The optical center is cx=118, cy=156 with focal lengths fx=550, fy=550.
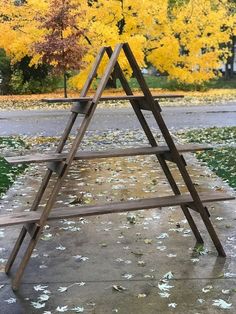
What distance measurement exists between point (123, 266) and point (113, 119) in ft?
43.4

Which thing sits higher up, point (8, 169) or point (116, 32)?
point (8, 169)

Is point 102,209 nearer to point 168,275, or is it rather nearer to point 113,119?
point 168,275

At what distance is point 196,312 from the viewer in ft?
11.8

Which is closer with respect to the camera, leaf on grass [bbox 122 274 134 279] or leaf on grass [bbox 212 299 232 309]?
leaf on grass [bbox 212 299 232 309]

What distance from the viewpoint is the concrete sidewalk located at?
12.3 feet

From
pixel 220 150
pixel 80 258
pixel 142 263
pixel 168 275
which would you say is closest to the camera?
pixel 168 275

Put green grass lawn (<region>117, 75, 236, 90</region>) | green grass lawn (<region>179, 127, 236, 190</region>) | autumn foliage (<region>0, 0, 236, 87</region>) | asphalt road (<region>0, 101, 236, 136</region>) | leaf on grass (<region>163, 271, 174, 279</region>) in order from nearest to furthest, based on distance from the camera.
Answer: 1. leaf on grass (<region>163, 271, 174, 279</region>)
2. green grass lawn (<region>179, 127, 236, 190</region>)
3. asphalt road (<region>0, 101, 236, 136</region>)
4. autumn foliage (<region>0, 0, 236, 87</region>)
5. green grass lawn (<region>117, 75, 236, 90</region>)

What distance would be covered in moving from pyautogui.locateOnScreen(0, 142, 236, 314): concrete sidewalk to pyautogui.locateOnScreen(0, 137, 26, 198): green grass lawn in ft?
2.54

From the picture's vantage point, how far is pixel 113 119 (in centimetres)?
1750

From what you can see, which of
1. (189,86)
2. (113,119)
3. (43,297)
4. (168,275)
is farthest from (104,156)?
(189,86)

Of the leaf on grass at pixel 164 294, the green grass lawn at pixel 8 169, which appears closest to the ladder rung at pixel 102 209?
the leaf on grass at pixel 164 294

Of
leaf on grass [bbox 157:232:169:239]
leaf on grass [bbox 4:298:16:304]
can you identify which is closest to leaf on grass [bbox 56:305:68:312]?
leaf on grass [bbox 4:298:16:304]

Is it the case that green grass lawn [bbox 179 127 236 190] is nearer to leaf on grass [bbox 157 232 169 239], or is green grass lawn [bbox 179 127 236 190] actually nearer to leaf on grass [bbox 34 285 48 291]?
leaf on grass [bbox 157 232 169 239]

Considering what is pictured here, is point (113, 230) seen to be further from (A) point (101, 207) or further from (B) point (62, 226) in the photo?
(A) point (101, 207)
